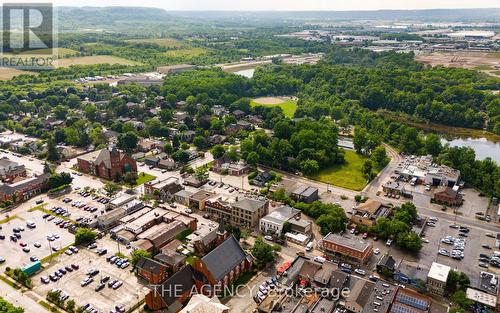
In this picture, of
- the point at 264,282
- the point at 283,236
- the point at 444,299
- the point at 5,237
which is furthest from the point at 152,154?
the point at 444,299

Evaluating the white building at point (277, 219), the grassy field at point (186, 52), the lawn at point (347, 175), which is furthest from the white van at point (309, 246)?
the grassy field at point (186, 52)

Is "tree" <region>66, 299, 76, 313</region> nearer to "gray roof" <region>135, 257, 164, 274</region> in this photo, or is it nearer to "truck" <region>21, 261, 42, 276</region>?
"gray roof" <region>135, 257, 164, 274</region>

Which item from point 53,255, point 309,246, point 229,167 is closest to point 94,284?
point 53,255

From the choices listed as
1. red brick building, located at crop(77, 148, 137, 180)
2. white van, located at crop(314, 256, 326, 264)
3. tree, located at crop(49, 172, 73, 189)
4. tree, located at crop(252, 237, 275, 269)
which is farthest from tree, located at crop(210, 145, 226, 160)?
white van, located at crop(314, 256, 326, 264)

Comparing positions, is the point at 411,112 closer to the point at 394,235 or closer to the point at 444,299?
the point at 394,235

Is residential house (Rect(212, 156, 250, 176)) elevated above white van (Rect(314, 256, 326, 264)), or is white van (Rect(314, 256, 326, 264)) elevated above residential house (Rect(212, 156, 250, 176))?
residential house (Rect(212, 156, 250, 176))

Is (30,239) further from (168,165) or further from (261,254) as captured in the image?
(261,254)

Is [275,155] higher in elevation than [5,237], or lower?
higher
